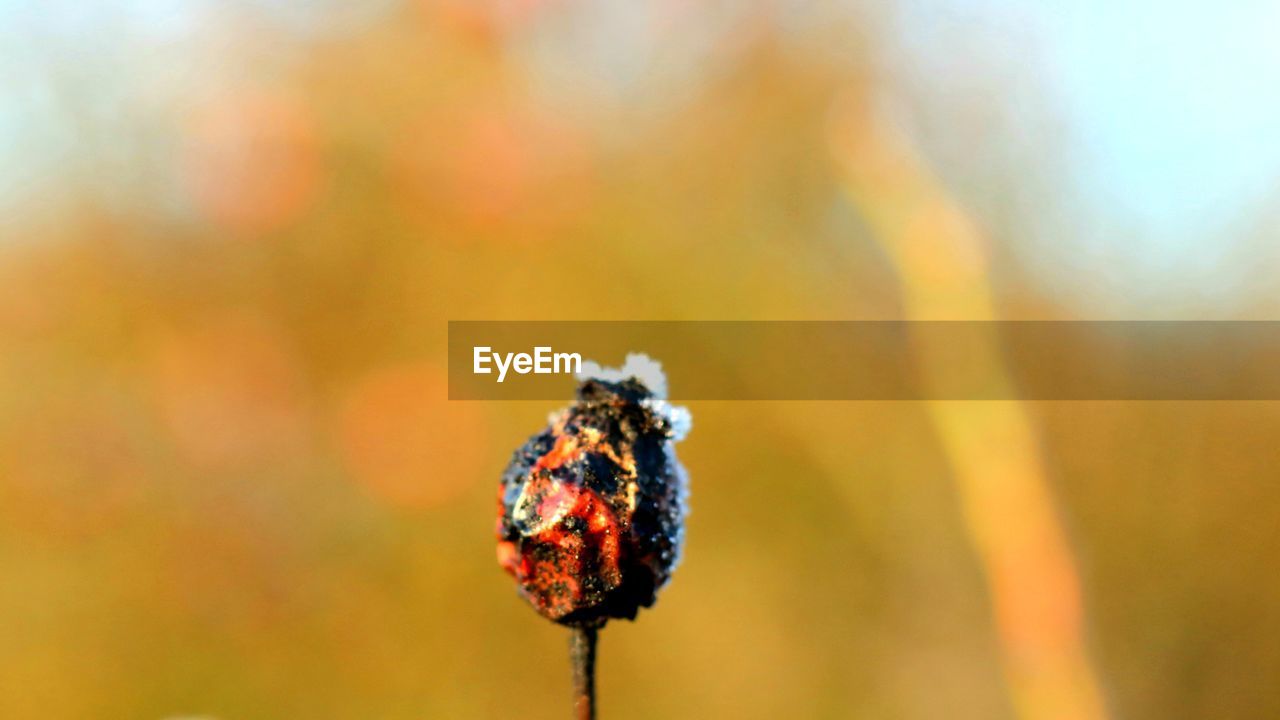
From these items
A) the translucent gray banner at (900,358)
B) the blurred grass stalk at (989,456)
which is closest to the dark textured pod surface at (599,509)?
the translucent gray banner at (900,358)

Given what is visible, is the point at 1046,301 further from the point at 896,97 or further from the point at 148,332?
the point at 148,332

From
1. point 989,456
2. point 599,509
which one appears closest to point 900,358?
point 989,456

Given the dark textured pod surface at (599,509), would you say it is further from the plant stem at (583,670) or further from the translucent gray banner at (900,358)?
the translucent gray banner at (900,358)

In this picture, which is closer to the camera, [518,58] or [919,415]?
[919,415]

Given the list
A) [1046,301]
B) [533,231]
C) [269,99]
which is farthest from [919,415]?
[269,99]

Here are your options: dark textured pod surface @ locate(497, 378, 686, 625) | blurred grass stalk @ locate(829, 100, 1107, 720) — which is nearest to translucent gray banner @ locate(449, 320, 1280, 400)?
blurred grass stalk @ locate(829, 100, 1107, 720)

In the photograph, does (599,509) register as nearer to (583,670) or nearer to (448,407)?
(583,670)

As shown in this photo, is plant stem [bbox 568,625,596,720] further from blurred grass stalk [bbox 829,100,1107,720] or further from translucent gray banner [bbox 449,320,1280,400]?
blurred grass stalk [bbox 829,100,1107,720]
